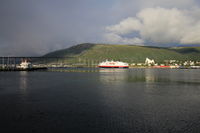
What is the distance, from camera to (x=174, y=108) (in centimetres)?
2427

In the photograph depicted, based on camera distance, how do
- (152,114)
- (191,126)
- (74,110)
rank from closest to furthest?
(191,126)
(152,114)
(74,110)

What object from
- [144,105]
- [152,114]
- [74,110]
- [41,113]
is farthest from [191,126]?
[41,113]

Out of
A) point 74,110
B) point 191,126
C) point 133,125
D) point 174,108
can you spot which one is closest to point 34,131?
point 74,110

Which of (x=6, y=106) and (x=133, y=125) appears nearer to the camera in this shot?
(x=133, y=125)

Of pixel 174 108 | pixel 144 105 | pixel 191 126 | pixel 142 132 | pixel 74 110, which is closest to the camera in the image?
pixel 142 132

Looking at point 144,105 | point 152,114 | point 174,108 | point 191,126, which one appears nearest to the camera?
point 191,126

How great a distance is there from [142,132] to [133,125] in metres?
1.72

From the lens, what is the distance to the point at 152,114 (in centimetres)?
2127

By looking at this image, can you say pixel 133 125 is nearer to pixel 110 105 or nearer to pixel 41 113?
pixel 110 105

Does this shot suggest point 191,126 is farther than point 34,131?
Yes

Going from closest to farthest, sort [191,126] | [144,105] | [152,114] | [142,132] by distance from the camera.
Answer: [142,132] → [191,126] → [152,114] → [144,105]

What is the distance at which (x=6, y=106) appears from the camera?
81.7 ft

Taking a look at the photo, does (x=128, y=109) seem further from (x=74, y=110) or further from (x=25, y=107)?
(x=25, y=107)

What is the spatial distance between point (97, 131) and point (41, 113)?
8.44 m
